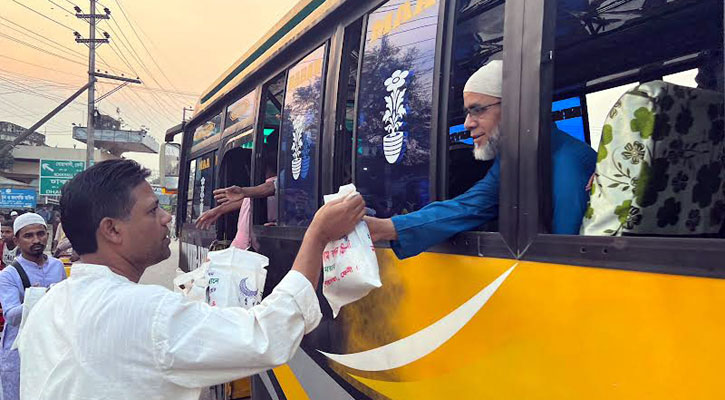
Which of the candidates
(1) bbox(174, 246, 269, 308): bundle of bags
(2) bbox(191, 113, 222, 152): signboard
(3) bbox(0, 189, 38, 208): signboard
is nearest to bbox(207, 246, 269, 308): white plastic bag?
(1) bbox(174, 246, 269, 308): bundle of bags

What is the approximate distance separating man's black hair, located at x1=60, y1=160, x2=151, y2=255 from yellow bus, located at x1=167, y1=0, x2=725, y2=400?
1.13m

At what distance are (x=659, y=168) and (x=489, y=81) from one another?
683 millimetres

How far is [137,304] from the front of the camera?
1368 millimetres

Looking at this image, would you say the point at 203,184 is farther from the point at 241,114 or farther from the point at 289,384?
the point at 289,384

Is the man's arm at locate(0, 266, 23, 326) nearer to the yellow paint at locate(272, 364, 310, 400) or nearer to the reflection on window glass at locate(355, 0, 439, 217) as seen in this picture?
the yellow paint at locate(272, 364, 310, 400)

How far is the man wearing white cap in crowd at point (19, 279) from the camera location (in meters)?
4.04

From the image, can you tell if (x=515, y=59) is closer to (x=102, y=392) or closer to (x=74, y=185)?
(x=74, y=185)

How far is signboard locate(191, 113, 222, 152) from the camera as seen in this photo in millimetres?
6328

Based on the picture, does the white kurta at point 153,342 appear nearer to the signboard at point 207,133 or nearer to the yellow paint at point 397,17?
the yellow paint at point 397,17

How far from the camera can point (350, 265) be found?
5.97ft

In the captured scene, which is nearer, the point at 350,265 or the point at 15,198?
the point at 350,265

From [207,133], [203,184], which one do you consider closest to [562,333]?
[207,133]

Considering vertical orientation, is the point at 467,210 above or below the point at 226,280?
above

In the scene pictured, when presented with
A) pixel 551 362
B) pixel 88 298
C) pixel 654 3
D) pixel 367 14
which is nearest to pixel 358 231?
pixel 551 362
